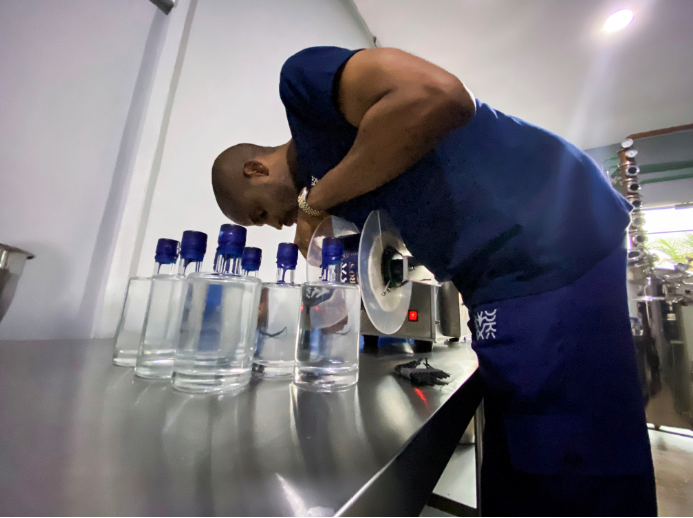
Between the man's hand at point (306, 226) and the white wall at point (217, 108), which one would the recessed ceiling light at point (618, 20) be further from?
the man's hand at point (306, 226)

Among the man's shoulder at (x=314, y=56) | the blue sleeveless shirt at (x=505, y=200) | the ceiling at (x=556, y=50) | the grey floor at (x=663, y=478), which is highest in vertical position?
the ceiling at (x=556, y=50)

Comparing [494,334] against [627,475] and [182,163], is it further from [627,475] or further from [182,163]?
[182,163]

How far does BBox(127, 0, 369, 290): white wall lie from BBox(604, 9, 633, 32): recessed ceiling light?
67.0 inches

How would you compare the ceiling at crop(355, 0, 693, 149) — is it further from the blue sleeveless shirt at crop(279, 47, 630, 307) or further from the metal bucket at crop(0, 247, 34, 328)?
the metal bucket at crop(0, 247, 34, 328)

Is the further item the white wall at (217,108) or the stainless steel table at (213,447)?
the white wall at (217,108)


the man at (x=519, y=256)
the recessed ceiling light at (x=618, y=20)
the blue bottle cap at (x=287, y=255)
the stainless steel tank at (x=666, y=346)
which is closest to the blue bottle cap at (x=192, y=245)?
the blue bottle cap at (x=287, y=255)

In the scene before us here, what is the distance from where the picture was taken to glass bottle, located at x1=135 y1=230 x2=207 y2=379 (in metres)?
0.39

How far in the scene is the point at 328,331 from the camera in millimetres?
419

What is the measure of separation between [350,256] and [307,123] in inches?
11.0

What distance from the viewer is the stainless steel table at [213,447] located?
0.45 feet

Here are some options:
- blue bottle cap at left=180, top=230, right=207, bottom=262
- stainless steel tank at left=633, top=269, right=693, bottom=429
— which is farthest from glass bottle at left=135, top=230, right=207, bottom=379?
stainless steel tank at left=633, top=269, right=693, bottom=429

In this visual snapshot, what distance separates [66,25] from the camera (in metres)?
0.67

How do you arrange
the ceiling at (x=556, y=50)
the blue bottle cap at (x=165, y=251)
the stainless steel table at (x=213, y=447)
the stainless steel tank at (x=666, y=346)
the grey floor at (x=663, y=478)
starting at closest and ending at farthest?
the stainless steel table at (x=213, y=447) → the blue bottle cap at (x=165, y=251) → the grey floor at (x=663, y=478) → the stainless steel tank at (x=666, y=346) → the ceiling at (x=556, y=50)

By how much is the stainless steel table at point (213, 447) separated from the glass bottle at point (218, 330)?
0.02 m
